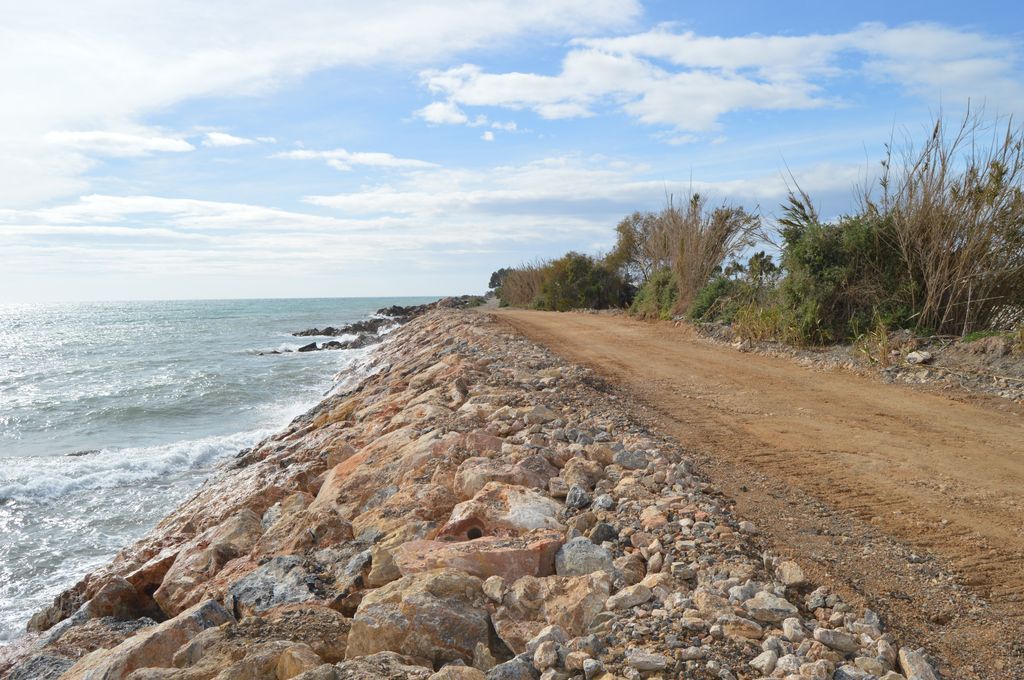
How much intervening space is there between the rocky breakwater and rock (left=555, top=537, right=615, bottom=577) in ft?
0.04

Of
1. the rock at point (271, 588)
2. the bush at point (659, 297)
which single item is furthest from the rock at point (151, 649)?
the bush at point (659, 297)

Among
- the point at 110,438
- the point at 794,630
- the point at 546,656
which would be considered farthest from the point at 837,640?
the point at 110,438

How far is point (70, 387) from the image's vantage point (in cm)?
2056

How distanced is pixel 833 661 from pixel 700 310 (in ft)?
49.5

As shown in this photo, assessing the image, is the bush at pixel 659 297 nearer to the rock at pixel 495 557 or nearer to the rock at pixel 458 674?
the rock at pixel 495 557

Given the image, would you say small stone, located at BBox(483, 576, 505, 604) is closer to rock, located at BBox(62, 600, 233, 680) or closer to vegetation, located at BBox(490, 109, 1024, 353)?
rock, located at BBox(62, 600, 233, 680)

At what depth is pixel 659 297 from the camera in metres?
20.8

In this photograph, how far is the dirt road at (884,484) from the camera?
3.15m

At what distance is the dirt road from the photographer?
10.3 ft

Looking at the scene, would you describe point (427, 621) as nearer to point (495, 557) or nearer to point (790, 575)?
point (495, 557)

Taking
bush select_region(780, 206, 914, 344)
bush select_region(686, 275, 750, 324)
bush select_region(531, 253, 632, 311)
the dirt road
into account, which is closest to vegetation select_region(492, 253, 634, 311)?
bush select_region(531, 253, 632, 311)

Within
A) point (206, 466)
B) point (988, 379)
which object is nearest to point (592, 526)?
point (988, 379)

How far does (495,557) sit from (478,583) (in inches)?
8.8

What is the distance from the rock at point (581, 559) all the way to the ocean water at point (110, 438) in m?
4.72
